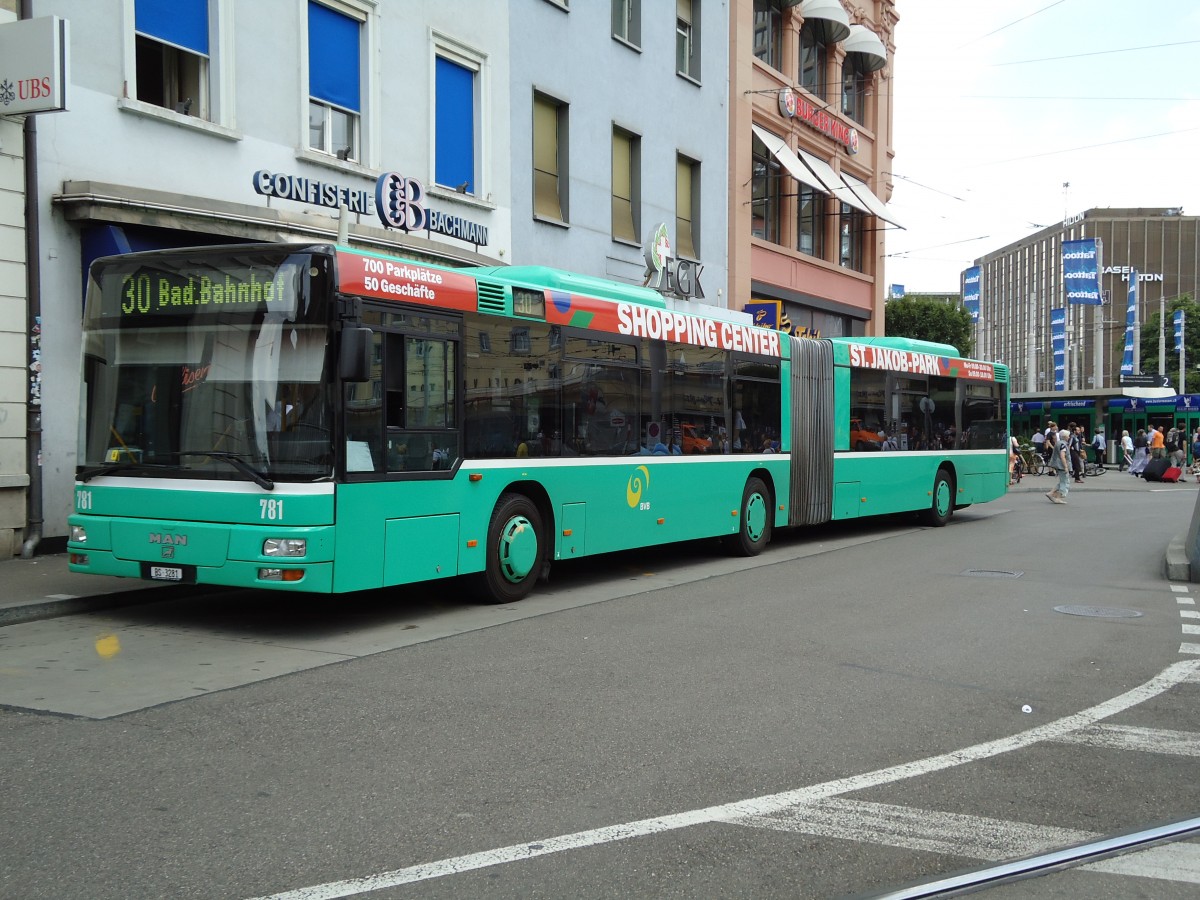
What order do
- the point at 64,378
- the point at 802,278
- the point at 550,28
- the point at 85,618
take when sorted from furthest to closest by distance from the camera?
the point at 802,278, the point at 550,28, the point at 64,378, the point at 85,618

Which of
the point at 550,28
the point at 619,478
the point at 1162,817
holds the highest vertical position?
the point at 550,28

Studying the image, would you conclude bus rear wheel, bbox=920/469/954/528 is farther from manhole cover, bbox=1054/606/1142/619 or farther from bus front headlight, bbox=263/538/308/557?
bus front headlight, bbox=263/538/308/557

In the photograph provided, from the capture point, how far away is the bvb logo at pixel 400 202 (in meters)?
15.7

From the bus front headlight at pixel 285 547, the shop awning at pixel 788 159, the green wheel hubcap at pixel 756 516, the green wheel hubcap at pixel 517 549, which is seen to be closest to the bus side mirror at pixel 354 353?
the bus front headlight at pixel 285 547

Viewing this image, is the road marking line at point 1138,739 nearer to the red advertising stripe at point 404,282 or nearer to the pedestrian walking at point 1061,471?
the red advertising stripe at point 404,282

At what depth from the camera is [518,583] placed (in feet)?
34.7

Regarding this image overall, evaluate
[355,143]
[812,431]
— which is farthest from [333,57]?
[812,431]

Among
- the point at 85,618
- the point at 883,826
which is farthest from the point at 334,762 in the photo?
the point at 85,618

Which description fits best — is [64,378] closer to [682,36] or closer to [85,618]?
[85,618]

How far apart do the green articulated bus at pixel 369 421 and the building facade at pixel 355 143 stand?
395 cm

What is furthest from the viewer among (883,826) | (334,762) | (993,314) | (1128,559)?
(993,314)

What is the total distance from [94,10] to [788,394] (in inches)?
378

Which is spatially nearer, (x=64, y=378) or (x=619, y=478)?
(x=619, y=478)

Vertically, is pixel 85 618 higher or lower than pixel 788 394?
lower
